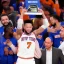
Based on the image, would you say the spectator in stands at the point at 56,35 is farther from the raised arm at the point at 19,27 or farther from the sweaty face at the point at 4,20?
the sweaty face at the point at 4,20

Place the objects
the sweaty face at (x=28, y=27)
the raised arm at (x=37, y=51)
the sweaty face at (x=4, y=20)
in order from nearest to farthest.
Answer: the sweaty face at (x=28, y=27), the raised arm at (x=37, y=51), the sweaty face at (x=4, y=20)

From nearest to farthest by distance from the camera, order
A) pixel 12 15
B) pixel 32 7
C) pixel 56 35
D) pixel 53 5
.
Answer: pixel 56 35 → pixel 32 7 → pixel 12 15 → pixel 53 5

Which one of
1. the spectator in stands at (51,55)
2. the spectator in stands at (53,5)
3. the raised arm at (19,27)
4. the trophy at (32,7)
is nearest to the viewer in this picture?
the spectator in stands at (51,55)

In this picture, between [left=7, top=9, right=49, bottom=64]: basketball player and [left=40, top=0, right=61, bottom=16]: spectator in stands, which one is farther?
[left=40, top=0, right=61, bottom=16]: spectator in stands

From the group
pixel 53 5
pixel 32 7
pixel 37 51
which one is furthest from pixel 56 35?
pixel 53 5

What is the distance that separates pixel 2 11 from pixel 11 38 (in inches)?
65.4

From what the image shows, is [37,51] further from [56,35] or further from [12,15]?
[12,15]

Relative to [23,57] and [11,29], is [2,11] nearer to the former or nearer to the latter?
[11,29]

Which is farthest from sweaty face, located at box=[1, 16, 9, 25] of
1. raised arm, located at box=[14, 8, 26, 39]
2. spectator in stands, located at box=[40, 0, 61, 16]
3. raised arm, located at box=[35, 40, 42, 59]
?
spectator in stands, located at box=[40, 0, 61, 16]

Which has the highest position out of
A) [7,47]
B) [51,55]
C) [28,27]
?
[28,27]

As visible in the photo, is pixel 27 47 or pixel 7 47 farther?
pixel 7 47

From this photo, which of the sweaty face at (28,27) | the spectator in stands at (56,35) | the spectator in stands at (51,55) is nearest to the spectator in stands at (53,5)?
the spectator in stands at (56,35)

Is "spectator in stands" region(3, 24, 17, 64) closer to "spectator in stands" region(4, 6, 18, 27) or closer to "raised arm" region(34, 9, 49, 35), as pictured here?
"raised arm" region(34, 9, 49, 35)

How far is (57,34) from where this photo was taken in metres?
7.24
